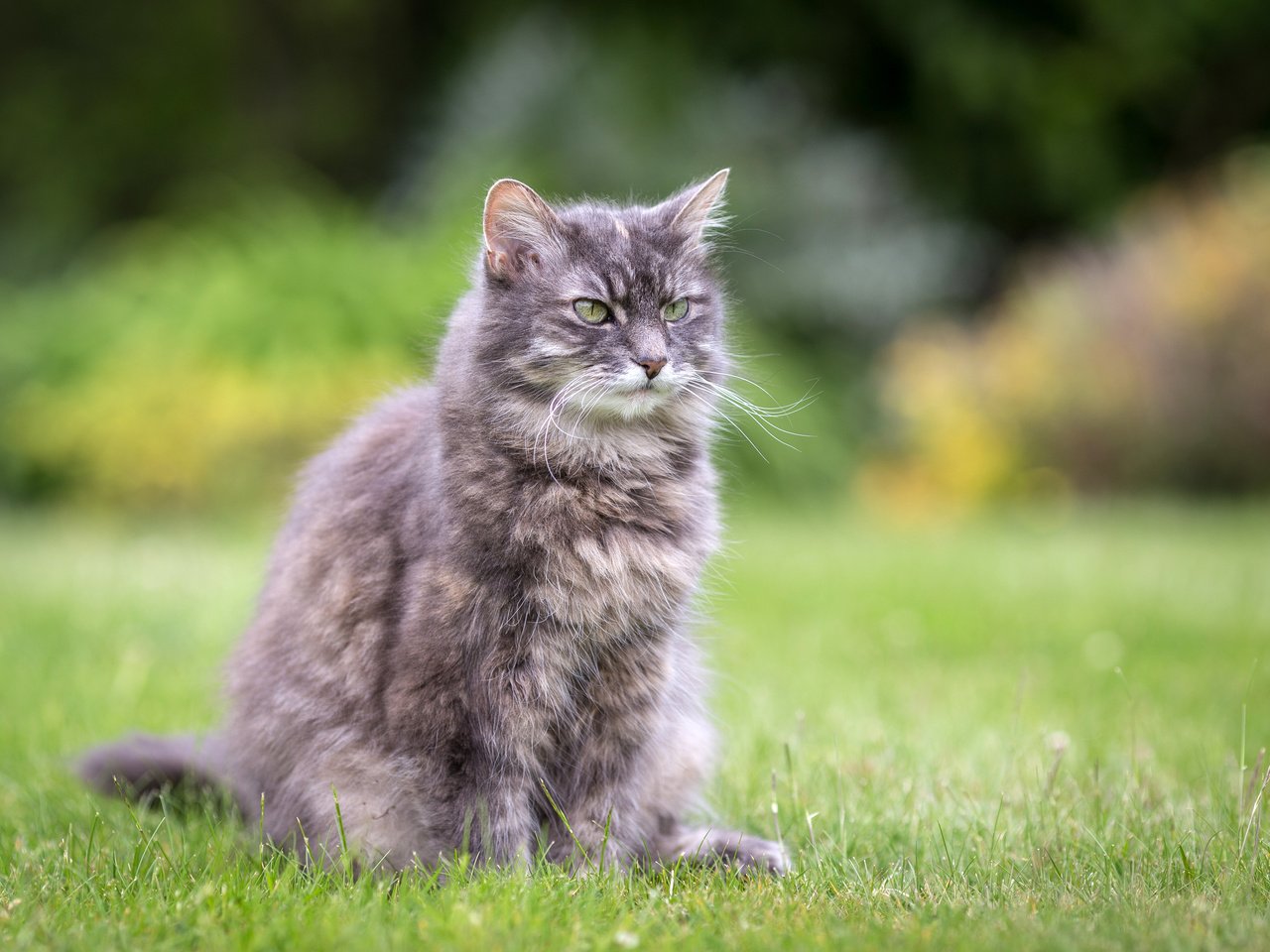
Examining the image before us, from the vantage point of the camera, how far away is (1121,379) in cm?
887

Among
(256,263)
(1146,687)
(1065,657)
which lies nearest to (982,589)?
(1065,657)

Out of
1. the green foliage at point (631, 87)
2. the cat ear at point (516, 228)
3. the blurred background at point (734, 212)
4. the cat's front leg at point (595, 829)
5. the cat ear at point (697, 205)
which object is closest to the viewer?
the cat's front leg at point (595, 829)

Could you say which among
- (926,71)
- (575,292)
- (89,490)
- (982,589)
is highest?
(926,71)

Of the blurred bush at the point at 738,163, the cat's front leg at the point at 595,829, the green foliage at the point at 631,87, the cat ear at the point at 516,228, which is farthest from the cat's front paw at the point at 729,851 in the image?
the green foliage at the point at 631,87

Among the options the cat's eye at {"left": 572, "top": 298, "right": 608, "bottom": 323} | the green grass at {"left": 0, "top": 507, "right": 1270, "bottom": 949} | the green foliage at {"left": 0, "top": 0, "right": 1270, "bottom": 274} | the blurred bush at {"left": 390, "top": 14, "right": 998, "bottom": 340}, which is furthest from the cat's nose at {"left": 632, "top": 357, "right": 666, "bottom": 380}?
the green foliage at {"left": 0, "top": 0, "right": 1270, "bottom": 274}

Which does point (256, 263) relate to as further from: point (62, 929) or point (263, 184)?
point (62, 929)

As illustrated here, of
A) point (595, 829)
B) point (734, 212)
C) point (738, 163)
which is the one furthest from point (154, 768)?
point (738, 163)

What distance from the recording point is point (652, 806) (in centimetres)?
294

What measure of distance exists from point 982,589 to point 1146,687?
160cm

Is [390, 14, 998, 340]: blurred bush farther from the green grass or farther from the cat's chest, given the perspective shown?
the cat's chest

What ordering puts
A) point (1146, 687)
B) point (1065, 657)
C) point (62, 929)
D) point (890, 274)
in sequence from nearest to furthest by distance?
point (62, 929)
point (1146, 687)
point (1065, 657)
point (890, 274)

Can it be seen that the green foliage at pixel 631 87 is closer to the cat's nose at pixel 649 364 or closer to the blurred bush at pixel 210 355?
the blurred bush at pixel 210 355

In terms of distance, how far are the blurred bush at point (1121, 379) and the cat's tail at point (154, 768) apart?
22.5 feet

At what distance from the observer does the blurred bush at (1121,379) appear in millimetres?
8734
